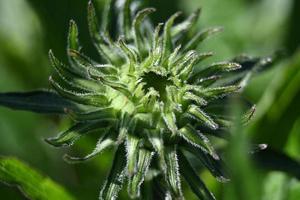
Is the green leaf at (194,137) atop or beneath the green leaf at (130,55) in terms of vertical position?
beneath

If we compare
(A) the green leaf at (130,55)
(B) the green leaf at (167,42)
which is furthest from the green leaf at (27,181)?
(B) the green leaf at (167,42)

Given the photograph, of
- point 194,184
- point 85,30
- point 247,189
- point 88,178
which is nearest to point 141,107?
point 194,184

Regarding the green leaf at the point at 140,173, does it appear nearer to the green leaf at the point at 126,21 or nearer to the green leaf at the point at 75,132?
the green leaf at the point at 75,132

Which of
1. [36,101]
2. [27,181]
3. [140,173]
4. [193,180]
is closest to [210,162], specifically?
[193,180]

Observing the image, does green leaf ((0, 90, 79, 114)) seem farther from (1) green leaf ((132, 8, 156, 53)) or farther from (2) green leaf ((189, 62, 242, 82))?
(2) green leaf ((189, 62, 242, 82))

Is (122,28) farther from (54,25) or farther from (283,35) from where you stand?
(283,35)

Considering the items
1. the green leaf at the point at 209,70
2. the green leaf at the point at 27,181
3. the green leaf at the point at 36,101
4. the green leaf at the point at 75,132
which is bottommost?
the green leaf at the point at 27,181
